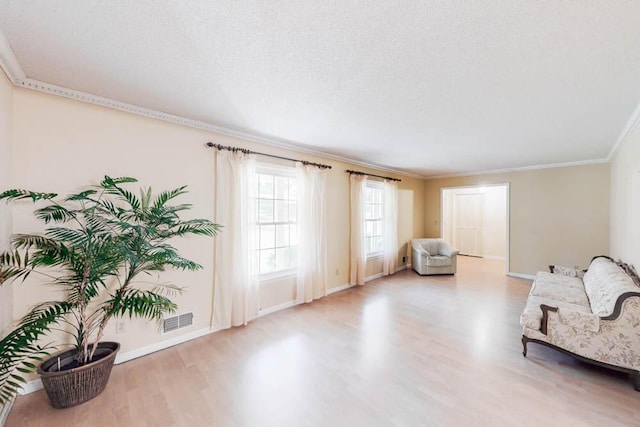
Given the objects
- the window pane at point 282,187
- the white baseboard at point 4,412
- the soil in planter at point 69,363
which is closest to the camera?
the white baseboard at point 4,412

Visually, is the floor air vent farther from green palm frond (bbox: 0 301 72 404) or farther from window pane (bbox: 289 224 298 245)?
window pane (bbox: 289 224 298 245)

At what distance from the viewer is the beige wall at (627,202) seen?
Answer: 265 cm

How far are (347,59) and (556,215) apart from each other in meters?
5.83

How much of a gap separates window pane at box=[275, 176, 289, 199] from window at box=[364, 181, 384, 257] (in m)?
1.94

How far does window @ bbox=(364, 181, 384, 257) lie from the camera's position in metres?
5.18

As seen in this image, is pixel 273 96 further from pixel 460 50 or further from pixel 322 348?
pixel 322 348

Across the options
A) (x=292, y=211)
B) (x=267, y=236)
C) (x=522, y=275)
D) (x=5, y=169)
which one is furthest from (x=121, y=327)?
(x=522, y=275)

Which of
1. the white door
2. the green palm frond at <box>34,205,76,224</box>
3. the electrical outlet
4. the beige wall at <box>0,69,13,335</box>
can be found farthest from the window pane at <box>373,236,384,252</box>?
the beige wall at <box>0,69,13,335</box>

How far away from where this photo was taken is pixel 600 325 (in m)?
2.14

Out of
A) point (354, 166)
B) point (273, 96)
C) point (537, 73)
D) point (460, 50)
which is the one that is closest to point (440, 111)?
point (537, 73)

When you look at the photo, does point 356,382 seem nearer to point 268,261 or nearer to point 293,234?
point 268,261

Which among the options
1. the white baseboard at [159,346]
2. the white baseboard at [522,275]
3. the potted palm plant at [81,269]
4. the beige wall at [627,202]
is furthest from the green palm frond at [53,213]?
the white baseboard at [522,275]

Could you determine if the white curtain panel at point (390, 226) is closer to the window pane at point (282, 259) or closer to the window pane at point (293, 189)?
the window pane at point (293, 189)

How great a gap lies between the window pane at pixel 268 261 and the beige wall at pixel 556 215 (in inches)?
208
